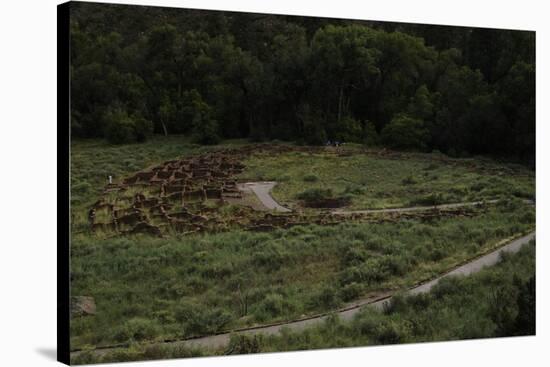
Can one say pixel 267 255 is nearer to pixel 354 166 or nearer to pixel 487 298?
pixel 354 166

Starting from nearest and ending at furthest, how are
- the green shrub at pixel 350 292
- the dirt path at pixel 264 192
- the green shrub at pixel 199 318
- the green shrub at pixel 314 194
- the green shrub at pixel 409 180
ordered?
the green shrub at pixel 199 318
the green shrub at pixel 350 292
the dirt path at pixel 264 192
the green shrub at pixel 314 194
the green shrub at pixel 409 180

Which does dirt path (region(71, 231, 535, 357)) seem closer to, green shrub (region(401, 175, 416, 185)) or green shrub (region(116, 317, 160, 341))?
green shrub (region(116, 317, 160, 341))

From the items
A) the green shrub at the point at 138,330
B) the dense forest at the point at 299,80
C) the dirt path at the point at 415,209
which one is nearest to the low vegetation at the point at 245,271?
the green shrub at the point at 138,330

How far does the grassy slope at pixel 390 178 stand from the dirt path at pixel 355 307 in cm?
85

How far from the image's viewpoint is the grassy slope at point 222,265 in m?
11.0

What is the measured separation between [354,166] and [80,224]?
4128 millimetres

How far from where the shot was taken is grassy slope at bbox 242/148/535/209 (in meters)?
12.5

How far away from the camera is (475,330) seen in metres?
13.0

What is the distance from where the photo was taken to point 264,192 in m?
12.4

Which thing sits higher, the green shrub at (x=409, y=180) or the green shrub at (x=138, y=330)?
the green shrub at (x=409, y=180)

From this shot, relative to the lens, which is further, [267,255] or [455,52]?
[455,52]

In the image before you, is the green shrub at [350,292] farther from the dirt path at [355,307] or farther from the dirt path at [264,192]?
the dirt path at [264,192]

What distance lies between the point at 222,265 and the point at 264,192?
1.30 meters

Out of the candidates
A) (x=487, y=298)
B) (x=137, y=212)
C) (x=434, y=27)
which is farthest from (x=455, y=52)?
(x=137, y=212)
